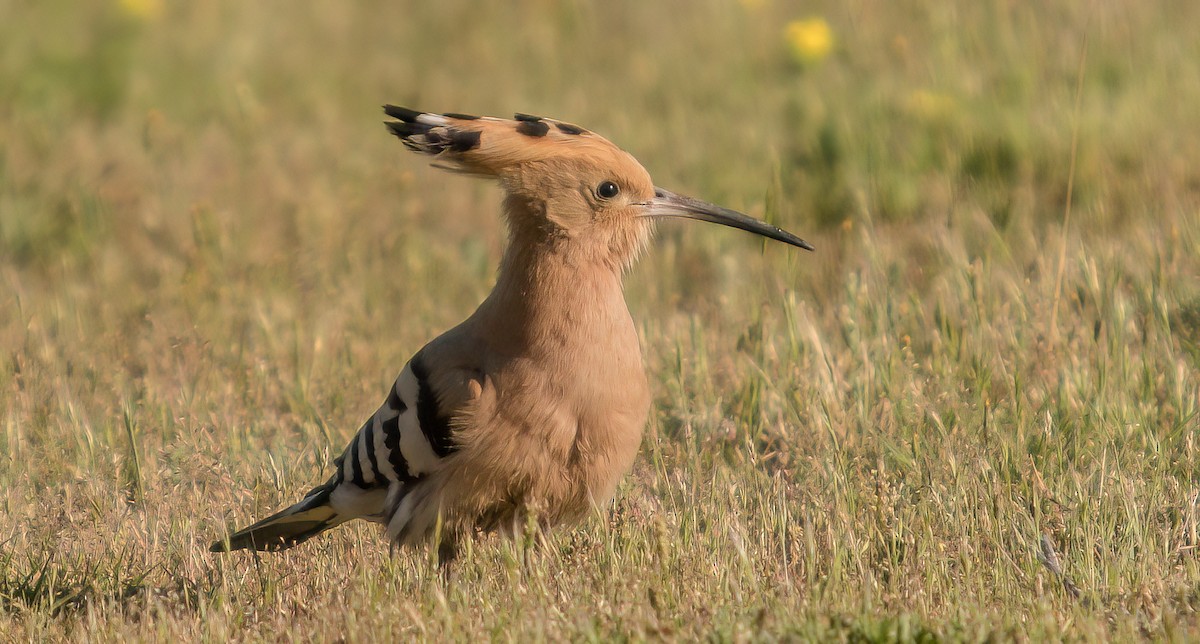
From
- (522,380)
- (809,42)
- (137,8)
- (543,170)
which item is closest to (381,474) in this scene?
(522,380)

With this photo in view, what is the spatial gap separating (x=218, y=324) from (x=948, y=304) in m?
2.53

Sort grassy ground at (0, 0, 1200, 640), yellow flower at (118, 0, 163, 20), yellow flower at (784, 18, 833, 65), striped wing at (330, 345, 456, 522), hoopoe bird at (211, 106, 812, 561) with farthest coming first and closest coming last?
yellow flower at (118, 0, 163, 20), yellow flower at (784, 18, 833, 65), striped wing at (330, 345, 456, 522), hoopoe bird at (211, 106, 812, 561), grassy ground at (0, 0, 1200, 640)

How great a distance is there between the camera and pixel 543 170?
3.49 m

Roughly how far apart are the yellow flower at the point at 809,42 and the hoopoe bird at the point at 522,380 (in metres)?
3.50

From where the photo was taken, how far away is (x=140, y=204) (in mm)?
6336

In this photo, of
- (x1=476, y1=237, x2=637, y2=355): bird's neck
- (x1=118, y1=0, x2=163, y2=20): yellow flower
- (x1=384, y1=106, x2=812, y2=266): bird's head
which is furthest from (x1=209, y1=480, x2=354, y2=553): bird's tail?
(x1=118, y1=0, x2=163, y2=20): yellow flower

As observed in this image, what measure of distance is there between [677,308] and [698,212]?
5.71ft

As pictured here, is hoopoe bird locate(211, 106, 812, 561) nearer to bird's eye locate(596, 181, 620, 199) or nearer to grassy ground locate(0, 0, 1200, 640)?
bird's eye locate(596, 181, 620, 199)

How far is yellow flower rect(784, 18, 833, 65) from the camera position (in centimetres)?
692

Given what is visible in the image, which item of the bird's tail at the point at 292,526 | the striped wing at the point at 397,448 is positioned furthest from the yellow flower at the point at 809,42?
the bird's tail at the point at 292,526

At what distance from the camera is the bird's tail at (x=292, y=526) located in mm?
3525

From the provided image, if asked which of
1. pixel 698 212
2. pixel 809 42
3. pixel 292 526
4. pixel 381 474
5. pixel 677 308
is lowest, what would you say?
pixel 292 526

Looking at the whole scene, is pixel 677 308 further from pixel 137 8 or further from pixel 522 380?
pixel 137 8

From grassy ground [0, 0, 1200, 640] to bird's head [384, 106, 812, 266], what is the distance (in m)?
0.69
